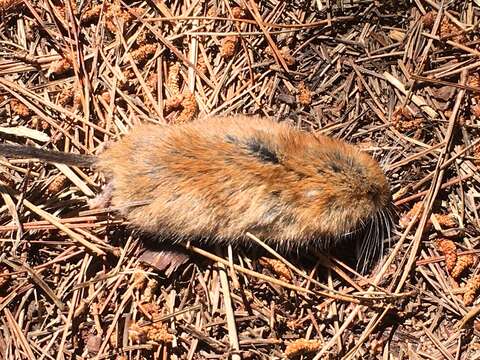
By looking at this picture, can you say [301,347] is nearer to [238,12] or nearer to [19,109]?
[238,12]

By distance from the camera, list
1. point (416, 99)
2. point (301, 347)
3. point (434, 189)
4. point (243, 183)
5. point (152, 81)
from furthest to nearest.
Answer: point (152, 81), point (416, 99), point (434, 189), point (301, 347), point (243, 183)

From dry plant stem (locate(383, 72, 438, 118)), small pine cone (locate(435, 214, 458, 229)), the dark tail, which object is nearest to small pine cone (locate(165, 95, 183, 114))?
the dark tail

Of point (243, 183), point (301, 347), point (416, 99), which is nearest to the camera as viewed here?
point (243, 183)

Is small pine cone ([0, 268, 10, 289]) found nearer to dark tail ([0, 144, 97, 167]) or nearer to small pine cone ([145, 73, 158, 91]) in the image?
dark tail ([0, 144, 97, 167])

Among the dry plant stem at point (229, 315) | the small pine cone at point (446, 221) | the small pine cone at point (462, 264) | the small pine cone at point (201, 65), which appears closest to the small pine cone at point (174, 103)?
the small pine cone at point (201, 65)

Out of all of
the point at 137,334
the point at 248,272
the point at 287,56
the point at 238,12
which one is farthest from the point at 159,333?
the point at 238,12

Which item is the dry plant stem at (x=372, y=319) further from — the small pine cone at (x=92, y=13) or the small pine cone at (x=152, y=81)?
the small pine cone at (x=92, y=13)

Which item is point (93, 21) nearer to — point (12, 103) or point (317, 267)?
point (12, 103)
